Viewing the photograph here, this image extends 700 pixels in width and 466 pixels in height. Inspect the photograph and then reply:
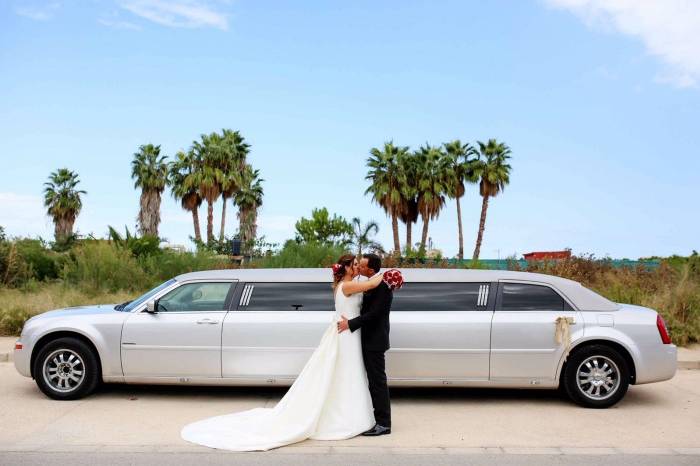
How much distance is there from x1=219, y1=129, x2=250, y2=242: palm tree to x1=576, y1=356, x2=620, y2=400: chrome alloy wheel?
50476mm

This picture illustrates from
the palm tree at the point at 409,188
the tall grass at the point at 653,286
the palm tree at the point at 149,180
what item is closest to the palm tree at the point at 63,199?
the palm tree at the point at 149,180

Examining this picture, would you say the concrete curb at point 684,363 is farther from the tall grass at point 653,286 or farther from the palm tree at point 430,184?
the palm tree at point 430,184

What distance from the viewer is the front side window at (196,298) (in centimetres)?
899

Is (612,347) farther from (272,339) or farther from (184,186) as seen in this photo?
(184,186)

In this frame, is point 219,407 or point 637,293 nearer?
point 219,407

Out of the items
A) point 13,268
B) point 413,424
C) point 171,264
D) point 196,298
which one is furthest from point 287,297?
point 13,268

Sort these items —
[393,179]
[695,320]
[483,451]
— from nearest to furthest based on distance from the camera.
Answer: [483,451] → [695,320] → [393,179]

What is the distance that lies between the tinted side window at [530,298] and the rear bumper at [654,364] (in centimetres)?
104

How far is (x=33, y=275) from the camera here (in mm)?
24984

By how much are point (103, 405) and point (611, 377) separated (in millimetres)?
6166

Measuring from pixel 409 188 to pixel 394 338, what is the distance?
5216cm

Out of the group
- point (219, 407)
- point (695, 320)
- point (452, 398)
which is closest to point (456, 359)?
point (452, 398)

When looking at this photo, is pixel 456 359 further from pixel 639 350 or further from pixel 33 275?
pixel 33 275

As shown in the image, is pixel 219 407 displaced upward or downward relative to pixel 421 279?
downward
